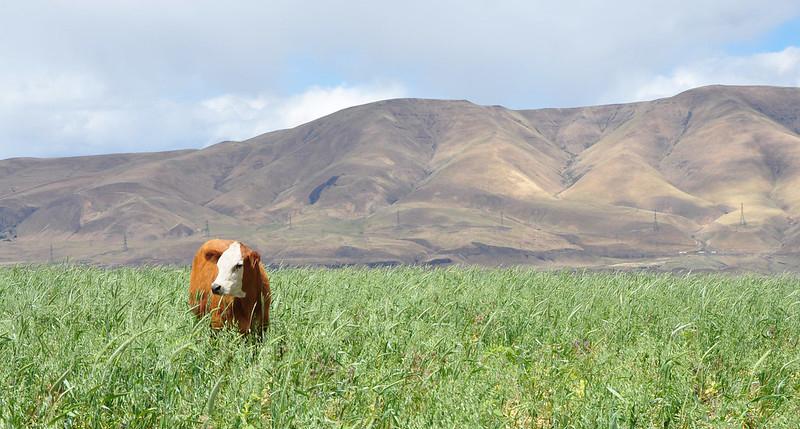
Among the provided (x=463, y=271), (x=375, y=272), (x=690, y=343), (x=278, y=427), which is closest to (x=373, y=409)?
(x=278, y=427)

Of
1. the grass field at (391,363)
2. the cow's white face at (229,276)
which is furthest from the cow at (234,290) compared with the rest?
the grass field at (391,363)

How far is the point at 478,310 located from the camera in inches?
493

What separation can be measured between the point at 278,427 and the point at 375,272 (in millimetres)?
11807

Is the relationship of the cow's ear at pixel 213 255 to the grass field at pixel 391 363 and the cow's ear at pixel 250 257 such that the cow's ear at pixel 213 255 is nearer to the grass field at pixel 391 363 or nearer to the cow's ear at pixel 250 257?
the cow's ear at pixel 250 257

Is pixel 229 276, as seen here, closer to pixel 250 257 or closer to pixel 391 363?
pixel 250 257

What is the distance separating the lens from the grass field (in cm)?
632

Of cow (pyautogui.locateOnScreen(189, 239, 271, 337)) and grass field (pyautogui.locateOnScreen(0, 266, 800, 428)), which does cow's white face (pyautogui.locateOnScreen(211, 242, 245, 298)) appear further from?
grass field (pyautogui.locateOnScreen(0, 266, 800, 428))

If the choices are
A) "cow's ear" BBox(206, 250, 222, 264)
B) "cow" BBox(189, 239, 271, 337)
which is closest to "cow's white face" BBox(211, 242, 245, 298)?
"cow" BBox(189, 239, 271, 337)

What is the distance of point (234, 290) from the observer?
9.45 metres

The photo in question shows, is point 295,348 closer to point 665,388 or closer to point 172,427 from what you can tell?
point 172,427

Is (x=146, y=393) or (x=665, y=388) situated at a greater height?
(x=146, y=393)

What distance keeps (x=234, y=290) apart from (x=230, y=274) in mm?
192

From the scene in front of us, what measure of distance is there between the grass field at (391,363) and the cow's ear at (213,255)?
0.74 metres

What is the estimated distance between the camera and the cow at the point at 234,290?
9448 millimetres
